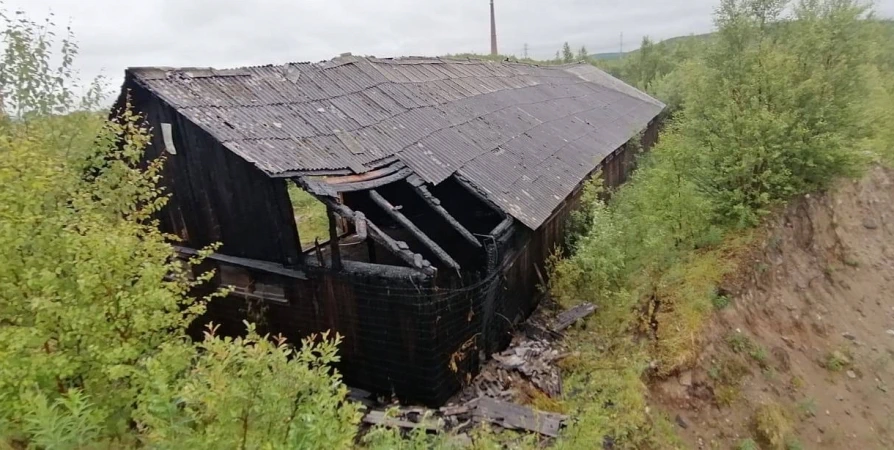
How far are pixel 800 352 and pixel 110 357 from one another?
11.7 metres

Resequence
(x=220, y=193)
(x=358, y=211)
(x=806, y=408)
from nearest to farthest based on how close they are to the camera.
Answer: (x=220, y=193) < (x=358, y=211) < (x=806, y=408)

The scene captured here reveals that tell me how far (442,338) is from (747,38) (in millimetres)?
11741

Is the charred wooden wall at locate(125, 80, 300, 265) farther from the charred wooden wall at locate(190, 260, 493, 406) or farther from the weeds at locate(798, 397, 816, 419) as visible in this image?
the weeds at locate(798, 397, 816, 419)

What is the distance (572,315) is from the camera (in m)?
9.36

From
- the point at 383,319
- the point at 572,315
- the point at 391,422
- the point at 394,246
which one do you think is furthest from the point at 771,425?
the point at 394,246

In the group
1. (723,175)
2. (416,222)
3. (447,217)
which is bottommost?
(416,222)

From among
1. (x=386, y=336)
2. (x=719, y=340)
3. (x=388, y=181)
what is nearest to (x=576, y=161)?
(x=719, y=340)

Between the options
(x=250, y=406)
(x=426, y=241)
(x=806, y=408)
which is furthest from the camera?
(x=806, y=408)

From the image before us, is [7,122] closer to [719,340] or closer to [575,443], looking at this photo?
[575,443]

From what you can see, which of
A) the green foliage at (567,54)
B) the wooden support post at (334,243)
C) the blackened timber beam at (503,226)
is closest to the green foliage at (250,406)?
the wooden support post at (334,243)

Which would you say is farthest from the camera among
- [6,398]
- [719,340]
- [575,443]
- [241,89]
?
[719,340]

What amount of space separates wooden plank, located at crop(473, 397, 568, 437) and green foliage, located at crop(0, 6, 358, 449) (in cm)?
329

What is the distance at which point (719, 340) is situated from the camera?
29.9ft

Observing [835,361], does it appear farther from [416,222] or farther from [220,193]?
[220,193]
